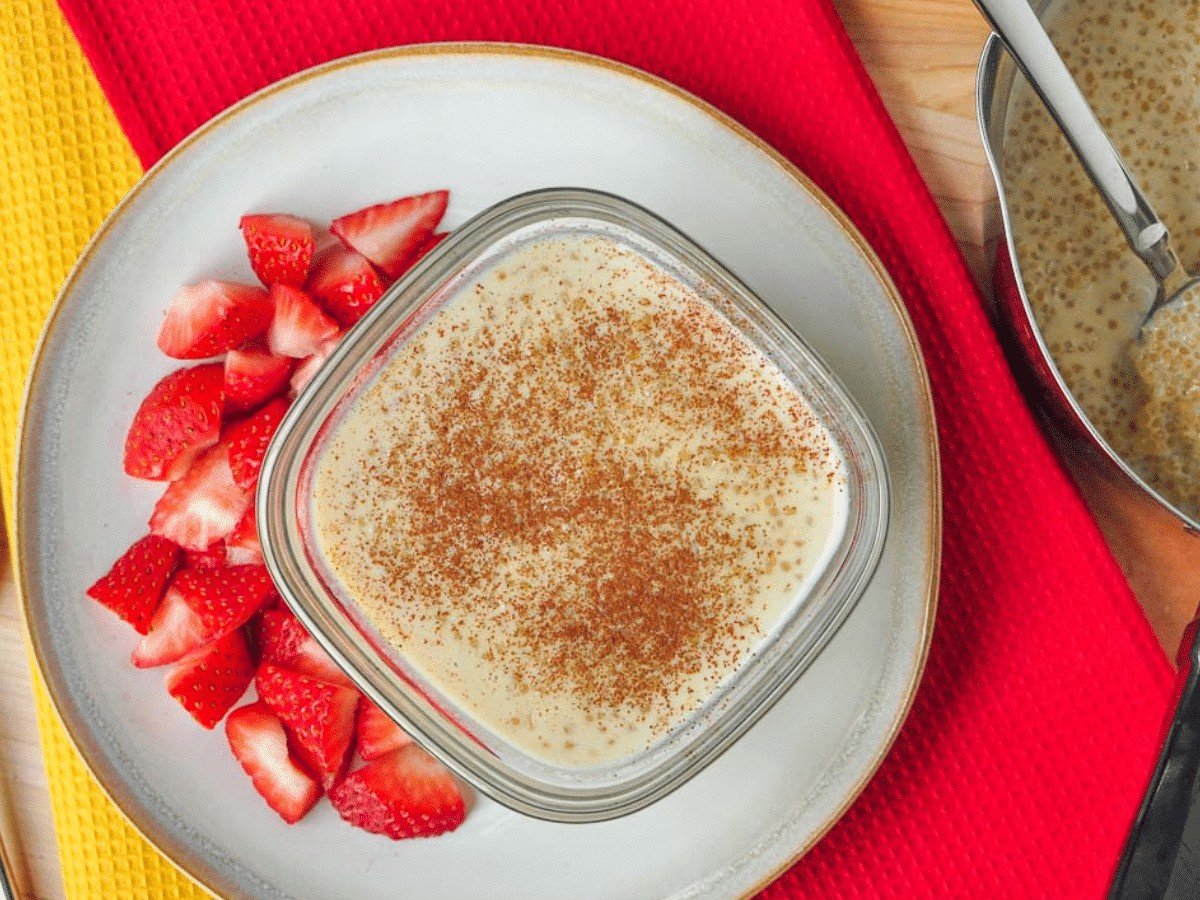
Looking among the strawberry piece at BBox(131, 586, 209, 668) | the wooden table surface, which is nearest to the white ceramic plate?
the strawberry piece at BBox(131, 586, 209, 668)

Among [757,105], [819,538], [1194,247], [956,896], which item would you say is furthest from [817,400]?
[956,896]

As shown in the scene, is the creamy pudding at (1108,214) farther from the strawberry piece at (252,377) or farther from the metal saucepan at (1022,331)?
the strawberry piece at (252,377)

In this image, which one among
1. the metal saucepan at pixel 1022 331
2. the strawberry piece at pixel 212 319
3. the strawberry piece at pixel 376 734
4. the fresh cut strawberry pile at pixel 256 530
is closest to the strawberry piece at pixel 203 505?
the fresh cut strawberry pile at pixel 256 530

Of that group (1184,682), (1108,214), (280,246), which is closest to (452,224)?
(280,246)

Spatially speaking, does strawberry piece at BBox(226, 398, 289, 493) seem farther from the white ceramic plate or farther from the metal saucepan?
the metal saucepan

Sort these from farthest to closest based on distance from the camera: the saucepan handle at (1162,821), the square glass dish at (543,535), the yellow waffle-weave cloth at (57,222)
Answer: the yellow waffle-weave cloth at (57,222) → the square glass dish at (543,535) → the saucepan handle at (1162,821)

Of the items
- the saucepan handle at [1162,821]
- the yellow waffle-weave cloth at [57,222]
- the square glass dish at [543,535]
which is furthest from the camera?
the yellow waffle-weave cloth at [57,222]
